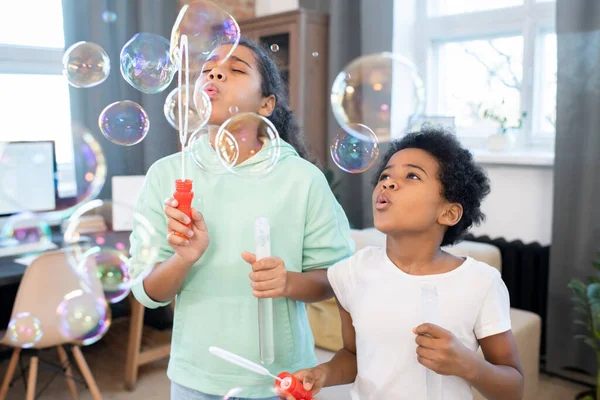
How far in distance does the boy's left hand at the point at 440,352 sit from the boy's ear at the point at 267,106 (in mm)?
508

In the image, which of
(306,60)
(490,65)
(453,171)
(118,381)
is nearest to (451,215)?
(453,171)

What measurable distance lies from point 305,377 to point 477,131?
258cm

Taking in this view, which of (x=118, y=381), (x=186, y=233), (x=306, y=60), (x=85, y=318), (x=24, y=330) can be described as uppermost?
(x=306, y=60)

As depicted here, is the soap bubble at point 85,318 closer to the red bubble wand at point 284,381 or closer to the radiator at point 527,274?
the red bubble wand at point 284,381

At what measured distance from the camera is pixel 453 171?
1.04 meters

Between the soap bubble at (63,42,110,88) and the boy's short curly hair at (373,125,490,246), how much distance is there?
37.8 inches

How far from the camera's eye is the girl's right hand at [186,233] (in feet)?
2.86

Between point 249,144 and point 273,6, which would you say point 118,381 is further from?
point 273,6

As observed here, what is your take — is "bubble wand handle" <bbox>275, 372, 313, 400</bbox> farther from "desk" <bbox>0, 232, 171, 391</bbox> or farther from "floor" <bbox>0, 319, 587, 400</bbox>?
"desk" <bbox>0, 232, 171, 391</bbox>

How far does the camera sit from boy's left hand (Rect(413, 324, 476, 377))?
0.84 m

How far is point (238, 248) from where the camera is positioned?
100cm

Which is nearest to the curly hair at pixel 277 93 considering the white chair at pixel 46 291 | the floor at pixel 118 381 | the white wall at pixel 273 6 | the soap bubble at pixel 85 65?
the soap bubble at pixel 85 65

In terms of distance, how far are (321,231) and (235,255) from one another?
0.16 meters

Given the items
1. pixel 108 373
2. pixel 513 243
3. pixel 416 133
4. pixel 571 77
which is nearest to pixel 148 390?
pixel 108 373
